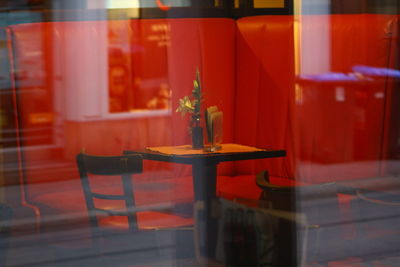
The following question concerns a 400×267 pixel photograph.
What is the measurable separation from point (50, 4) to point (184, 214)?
1.43 m

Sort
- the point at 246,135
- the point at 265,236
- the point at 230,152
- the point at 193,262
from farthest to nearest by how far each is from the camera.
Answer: the point at 246,135 → the point at 230,152 → the point at 193,262 → the point at 265,236

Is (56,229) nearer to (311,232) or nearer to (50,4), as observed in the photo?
(50,4)

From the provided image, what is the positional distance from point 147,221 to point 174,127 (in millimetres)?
618

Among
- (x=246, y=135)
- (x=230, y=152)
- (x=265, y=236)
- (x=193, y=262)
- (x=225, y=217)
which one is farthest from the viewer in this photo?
(x=246, y=135)

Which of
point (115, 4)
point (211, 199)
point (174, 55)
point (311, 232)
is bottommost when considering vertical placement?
point (311, 232)

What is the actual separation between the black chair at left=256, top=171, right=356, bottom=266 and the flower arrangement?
16.6 inches

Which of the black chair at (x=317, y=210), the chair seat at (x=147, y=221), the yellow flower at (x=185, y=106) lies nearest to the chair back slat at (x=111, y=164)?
the chair seat at (x=147, y=221)

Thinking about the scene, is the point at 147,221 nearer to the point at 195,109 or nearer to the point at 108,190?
the point at 108,190

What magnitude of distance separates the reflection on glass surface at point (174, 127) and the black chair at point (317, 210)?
0.01m

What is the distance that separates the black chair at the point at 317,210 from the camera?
3.30 m

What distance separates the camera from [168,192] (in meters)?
3.81

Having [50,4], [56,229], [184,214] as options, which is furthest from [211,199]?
[50,4]

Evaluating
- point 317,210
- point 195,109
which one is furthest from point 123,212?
point 317,210

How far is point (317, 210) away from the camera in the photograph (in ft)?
13.8
